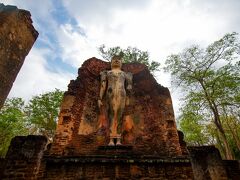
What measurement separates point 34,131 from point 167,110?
1706 centimetres

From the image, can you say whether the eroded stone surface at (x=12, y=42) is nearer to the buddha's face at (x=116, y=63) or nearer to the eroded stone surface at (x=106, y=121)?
the eroded stone surface at (x=106, y=121)

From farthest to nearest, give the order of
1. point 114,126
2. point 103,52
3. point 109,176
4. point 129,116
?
point 103,52 < point 129,116 < point 114,126 < point 109,176

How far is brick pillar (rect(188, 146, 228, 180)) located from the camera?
3.19 meters

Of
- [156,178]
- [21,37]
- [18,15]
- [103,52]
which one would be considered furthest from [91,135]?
[103,52]

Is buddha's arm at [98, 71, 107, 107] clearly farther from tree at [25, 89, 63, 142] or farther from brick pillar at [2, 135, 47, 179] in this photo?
tree at [25, 89, 63, 142]

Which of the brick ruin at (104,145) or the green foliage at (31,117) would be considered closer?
the brick ruin at (104,145)

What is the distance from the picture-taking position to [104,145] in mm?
6375

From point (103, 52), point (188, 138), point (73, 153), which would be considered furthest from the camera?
point (188, 138)

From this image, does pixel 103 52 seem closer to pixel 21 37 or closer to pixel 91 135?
pixel 91 135

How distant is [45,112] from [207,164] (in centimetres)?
1765

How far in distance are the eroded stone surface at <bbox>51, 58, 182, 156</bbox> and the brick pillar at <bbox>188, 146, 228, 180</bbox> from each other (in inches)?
117

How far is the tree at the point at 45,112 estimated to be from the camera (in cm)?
1842

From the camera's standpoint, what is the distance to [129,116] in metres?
7.61

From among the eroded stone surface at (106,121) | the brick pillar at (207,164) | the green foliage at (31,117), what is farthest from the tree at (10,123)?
the brick pillar at (207,164)
